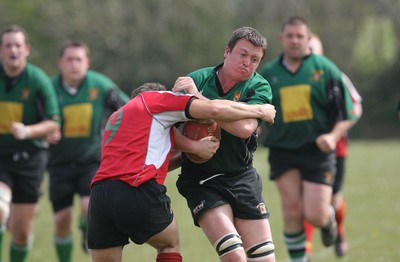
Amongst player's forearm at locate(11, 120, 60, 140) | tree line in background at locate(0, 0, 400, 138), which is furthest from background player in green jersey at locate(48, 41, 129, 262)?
tree line in background at locate(0, 0, 400, 138)

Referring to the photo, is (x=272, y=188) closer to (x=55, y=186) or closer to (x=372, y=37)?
(x=55, y=186)

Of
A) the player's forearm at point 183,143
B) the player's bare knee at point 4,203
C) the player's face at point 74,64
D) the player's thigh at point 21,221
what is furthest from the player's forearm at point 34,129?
the player's forearm at point 183,143

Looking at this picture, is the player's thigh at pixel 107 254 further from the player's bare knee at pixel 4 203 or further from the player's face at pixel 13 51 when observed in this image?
the player's face at pixel 13 51

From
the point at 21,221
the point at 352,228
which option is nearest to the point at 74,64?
the point at 21,221

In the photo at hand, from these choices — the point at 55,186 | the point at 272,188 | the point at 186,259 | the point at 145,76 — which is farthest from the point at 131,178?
the point at 145,76

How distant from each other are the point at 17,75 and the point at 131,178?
3.63 m

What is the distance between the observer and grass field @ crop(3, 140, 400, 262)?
10.4 metres

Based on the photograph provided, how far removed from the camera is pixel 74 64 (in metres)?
9.78

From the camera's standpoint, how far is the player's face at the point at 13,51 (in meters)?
8.70

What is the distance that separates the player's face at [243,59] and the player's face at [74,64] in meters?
4.04

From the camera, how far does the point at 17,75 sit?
887 cm

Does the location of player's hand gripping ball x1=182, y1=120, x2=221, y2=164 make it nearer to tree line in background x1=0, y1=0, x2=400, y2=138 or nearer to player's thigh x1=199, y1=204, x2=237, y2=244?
player's thigh x1=199, y1=204, x2=237, y2=244

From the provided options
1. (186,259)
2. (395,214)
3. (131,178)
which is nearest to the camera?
(131,178)

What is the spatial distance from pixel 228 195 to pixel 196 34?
142 feet
